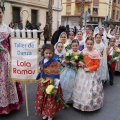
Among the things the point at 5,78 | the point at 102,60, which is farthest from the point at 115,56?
the point at 5,78

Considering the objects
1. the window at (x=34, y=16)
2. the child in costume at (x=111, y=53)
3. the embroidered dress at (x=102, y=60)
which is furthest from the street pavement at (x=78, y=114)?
the window at (x=34, y=16)

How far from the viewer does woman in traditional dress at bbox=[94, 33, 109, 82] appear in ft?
17.8

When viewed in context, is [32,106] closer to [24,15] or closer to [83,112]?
[83,112]

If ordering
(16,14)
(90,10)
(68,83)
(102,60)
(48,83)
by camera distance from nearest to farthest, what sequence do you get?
1. (48,83)
2. (68,83)
3. (102,60)
4. (16,14)
5. (90,10)

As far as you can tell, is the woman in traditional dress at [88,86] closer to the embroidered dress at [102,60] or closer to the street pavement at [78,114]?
the street pavement at [78,114]

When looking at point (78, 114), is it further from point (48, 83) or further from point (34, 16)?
point (34, 16)

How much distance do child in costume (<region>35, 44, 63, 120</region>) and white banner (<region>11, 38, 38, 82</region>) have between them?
0.47ft

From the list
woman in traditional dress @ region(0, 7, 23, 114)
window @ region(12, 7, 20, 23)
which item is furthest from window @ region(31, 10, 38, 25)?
woman in traditional dress @ region(0, 7, 23, 114)

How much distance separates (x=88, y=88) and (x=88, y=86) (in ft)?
0.13

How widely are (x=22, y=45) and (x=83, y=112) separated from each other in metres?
1.81

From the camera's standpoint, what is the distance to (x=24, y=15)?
20.0m

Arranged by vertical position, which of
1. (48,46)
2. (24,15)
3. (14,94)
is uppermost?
(24,15)

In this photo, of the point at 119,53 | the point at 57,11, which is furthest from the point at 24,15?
the point at 119,53

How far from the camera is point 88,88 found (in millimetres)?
3955
